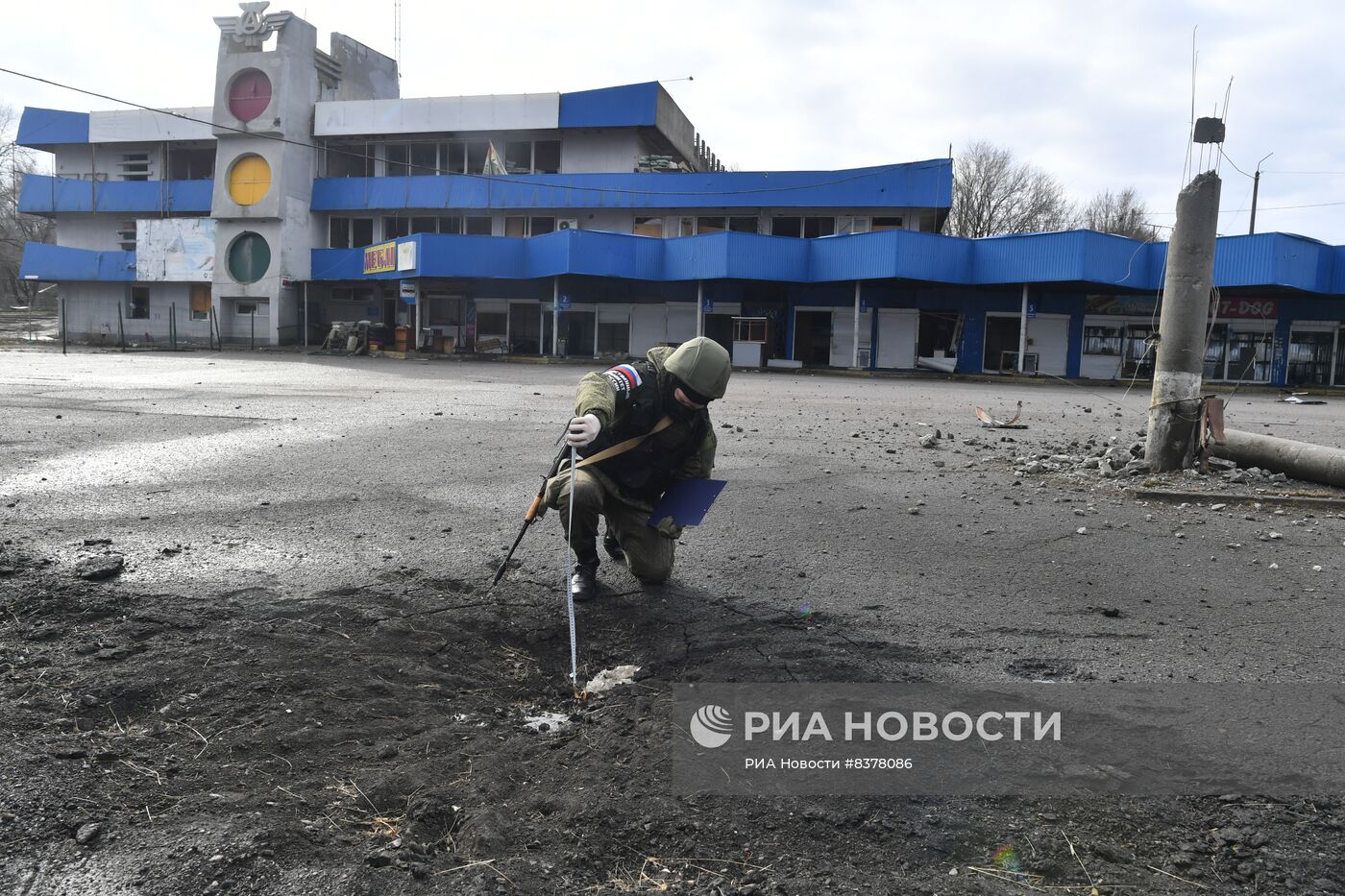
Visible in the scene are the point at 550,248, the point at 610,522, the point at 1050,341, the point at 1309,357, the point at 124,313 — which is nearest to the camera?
the point at 610,522

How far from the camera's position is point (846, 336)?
37.2 meters

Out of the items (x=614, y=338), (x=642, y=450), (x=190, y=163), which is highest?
(x=190, y=163)

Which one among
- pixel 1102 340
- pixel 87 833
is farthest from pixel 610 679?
pixel 1102 340

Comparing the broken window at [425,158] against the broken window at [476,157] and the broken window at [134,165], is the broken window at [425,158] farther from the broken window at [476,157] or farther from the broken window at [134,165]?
the broken window at [134,165]

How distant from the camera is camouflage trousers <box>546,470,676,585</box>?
4.61 meters

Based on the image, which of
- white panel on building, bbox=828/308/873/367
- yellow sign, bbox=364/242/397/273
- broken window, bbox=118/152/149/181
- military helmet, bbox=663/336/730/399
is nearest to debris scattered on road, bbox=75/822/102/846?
military helmet, bbox=663/336/730/399

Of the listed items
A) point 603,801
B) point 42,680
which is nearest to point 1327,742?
point 603,801

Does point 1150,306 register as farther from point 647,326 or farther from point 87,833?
point 87,833

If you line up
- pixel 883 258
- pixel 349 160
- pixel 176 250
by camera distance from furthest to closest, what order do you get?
pixel 349 160 → pixel 176 250 → pixel 883 258

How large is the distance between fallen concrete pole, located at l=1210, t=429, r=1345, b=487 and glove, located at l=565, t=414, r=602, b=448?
6933 millimetres

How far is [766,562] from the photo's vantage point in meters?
5.61

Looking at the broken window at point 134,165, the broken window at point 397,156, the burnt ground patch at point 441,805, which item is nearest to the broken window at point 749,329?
the broken window at point 397,156

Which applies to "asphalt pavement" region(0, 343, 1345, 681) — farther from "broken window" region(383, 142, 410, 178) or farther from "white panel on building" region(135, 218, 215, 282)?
"white panel on building" region(135, 218, 215, 282)

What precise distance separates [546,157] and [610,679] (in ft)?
140
